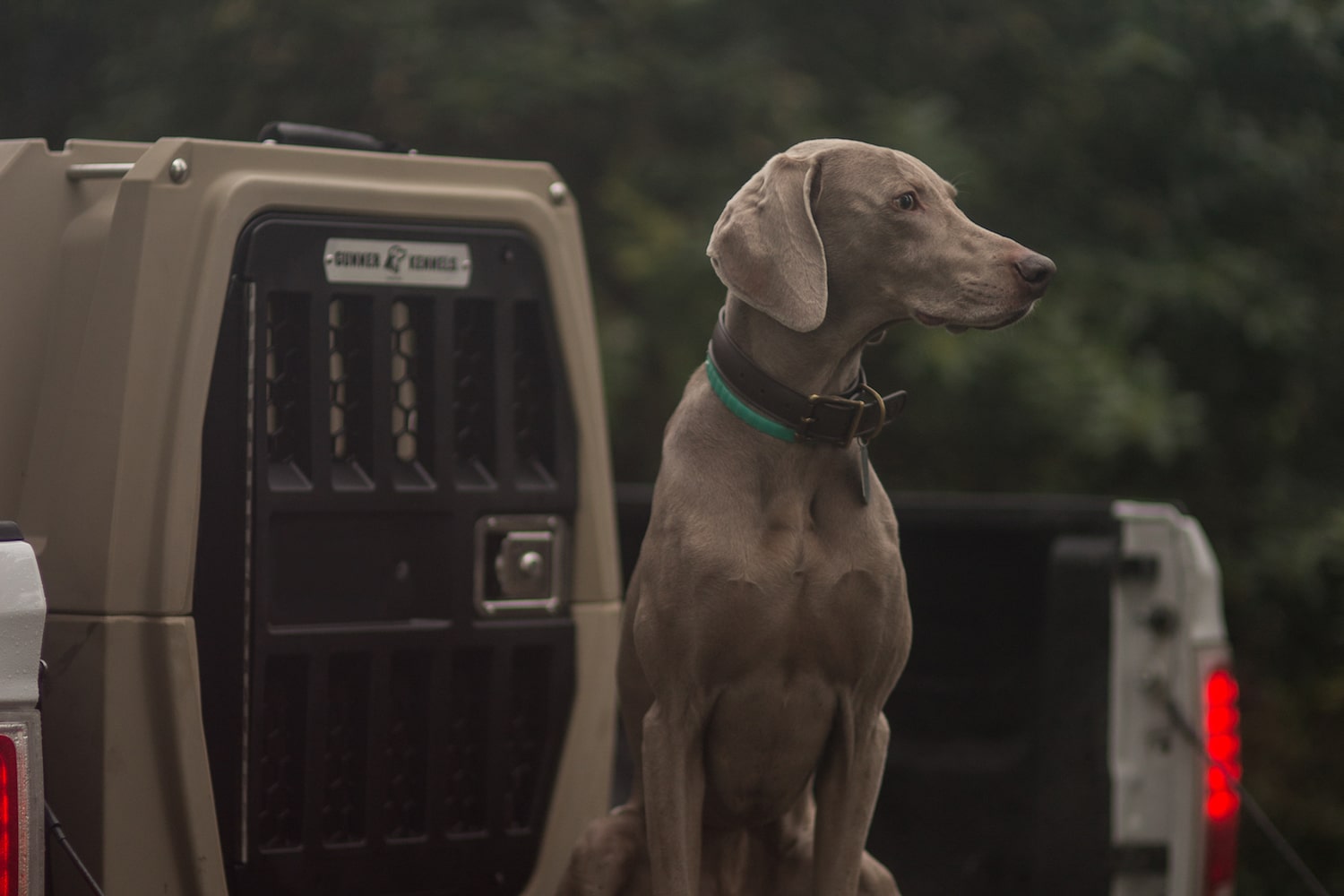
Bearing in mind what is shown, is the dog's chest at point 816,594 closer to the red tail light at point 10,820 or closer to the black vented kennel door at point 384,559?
the black vented kennel door at point 384,559

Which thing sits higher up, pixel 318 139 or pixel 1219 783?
pixel 318 139

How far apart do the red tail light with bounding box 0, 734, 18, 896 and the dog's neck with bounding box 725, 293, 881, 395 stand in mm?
1236

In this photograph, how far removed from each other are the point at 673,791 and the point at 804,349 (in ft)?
2.41

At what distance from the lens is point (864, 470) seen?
2705mm

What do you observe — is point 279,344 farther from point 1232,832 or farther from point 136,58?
point 136,58

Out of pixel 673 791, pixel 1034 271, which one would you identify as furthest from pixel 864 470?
pixel 673 791

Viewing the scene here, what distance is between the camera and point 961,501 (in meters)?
3.87

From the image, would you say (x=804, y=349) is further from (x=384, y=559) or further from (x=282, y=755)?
(x=282, y=755)

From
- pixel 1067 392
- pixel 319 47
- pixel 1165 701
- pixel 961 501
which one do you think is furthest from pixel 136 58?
pixel 1165 701

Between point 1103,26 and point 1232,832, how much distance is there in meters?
5.91

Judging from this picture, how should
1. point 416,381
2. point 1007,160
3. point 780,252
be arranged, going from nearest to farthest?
point 780,252
point 416,381
point 1007,160

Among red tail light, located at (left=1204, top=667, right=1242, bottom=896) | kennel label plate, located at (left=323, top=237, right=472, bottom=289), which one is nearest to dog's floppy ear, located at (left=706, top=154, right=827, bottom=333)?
kennel label plate, located at (left=323, top=237, right=472, bottom=289)

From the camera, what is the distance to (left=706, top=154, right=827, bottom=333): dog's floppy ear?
2.55 metres

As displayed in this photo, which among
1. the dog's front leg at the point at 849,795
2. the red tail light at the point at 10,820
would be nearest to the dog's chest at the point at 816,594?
the dog's front leg at the point at 849,795
